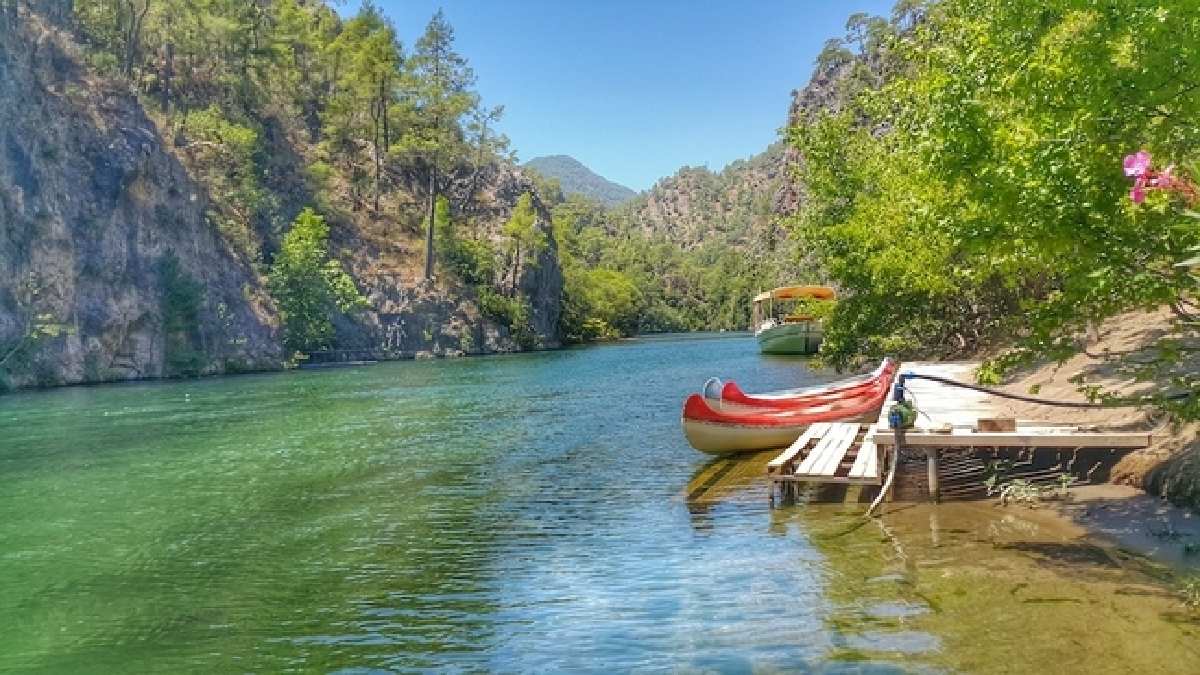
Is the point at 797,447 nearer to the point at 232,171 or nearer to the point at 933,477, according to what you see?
the point at 933,477

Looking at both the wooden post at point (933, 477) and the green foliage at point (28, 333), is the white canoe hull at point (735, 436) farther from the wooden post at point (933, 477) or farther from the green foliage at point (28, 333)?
the green foliage at point (28, 333)

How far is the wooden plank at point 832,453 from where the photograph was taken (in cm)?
1459

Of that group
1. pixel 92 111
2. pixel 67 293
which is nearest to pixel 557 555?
pixel 67 293

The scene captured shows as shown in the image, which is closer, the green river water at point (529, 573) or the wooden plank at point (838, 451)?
the green river water at point (529, 573)

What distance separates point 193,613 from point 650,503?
7.73 meters

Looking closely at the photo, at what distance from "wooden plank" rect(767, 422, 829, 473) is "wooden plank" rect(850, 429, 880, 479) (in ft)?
3.40

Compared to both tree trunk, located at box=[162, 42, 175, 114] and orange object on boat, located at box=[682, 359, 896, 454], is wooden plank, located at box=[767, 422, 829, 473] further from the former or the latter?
tree trunk, located at box=[162, 42, 175, 114]

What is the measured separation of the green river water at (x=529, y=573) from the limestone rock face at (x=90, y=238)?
3231 centimetres

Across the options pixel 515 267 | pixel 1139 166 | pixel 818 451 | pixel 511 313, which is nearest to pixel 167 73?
pixel 515 267

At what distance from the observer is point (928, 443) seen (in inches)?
542

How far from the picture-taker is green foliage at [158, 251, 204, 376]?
5781 cm

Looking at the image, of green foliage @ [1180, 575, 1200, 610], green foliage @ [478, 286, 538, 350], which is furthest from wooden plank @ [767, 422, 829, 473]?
green foliage @ [478, 286, 538, 350]

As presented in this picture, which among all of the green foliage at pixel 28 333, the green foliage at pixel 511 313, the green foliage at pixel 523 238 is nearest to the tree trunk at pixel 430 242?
the green foliage at pixel 511 313

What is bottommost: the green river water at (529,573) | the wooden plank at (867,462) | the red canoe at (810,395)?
the green river water at (529,573)
